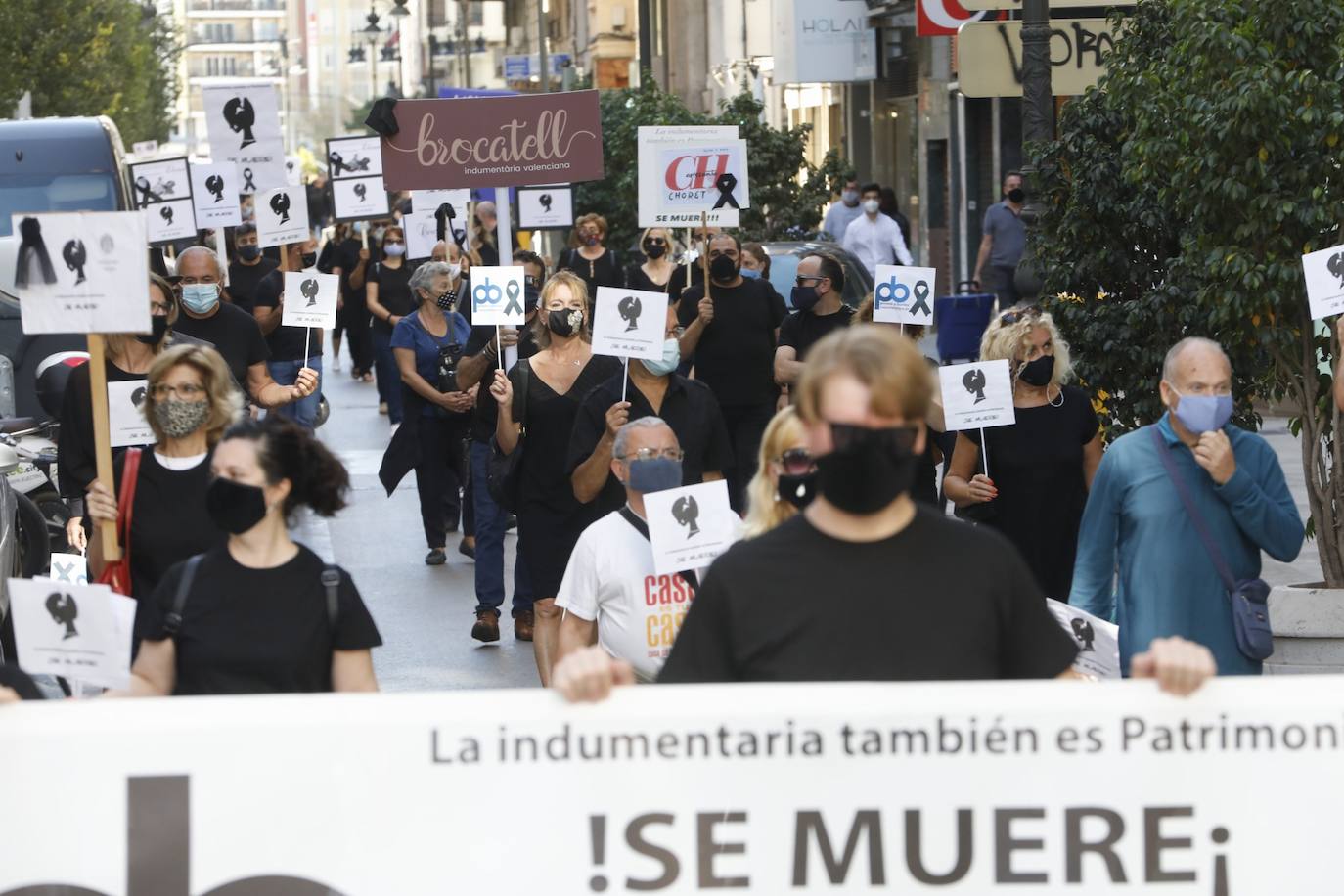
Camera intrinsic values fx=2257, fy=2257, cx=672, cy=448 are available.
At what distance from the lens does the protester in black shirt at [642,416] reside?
790 cm

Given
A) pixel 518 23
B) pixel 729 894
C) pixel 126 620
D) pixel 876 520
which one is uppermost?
pixel 518 23

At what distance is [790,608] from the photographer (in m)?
3.76

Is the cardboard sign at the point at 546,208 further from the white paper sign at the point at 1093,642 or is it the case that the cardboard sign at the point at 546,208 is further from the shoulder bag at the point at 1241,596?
the shoulder bag at the point at 1241,596

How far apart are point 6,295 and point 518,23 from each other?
7076 cm

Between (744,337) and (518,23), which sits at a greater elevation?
(518,23)

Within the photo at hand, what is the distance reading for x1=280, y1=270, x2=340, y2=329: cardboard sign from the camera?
12414 millimetres

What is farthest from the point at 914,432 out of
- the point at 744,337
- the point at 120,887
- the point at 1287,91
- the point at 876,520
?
the point at 744,337

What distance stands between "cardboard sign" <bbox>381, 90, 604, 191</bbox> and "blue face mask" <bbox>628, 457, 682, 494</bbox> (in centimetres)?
609

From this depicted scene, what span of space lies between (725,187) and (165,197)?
5849mm

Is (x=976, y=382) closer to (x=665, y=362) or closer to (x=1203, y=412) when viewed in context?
(x=665, y=362)

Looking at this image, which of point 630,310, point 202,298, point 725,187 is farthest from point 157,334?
point 725,187

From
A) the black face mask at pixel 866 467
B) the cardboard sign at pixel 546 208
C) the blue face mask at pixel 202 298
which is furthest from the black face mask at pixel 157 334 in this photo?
the cardboard sign at pixel 546 208

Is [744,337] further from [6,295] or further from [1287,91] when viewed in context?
[6,295]

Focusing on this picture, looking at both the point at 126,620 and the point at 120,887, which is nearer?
the point at 120,887
